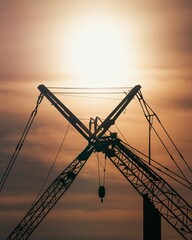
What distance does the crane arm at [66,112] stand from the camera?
129125mm

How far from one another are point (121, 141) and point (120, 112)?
5.27m

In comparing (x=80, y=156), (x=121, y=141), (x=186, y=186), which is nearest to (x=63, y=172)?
(x=80, y=156)

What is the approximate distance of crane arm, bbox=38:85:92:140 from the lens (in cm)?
12912

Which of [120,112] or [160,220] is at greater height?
[120,112]

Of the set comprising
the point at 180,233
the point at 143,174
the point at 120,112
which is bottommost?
the point at 180,233

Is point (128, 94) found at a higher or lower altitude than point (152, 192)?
higher

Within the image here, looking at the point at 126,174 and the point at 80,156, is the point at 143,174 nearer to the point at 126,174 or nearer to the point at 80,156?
the point at 126,174

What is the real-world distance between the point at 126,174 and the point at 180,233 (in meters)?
14.5

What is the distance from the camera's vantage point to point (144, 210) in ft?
445

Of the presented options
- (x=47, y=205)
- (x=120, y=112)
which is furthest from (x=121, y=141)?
(x=47, y=205)

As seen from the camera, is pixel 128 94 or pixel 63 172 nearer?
pixel 128 94

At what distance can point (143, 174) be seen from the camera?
12838 centimetres

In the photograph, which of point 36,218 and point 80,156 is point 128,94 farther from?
point 36,218

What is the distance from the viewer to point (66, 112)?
13100cm
